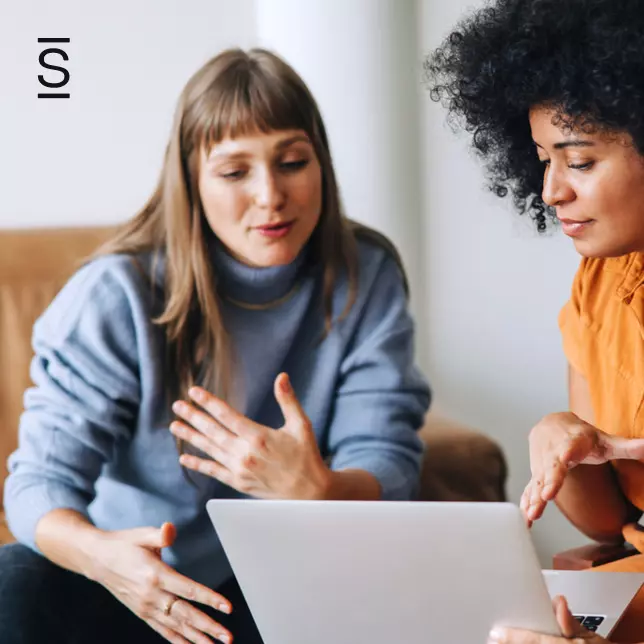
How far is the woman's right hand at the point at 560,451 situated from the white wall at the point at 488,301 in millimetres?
1075

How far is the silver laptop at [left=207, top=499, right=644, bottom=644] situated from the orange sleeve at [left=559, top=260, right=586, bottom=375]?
0.45 m

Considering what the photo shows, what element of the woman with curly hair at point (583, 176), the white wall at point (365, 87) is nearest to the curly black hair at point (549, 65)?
the woman with curly hair at point (583, 176)

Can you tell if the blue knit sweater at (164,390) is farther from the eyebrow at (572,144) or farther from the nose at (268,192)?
the eyebrow at (572,144)

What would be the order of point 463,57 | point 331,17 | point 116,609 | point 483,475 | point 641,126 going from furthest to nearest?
point 331,17 → point 483,475 → point 116,609 → point 463,57 → point 641,126

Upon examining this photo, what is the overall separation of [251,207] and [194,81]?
0.19 metres

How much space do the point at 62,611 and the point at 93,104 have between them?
3.67 feet

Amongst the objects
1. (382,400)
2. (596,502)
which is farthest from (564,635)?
(382,400)

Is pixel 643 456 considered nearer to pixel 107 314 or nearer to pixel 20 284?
pixel 107 314

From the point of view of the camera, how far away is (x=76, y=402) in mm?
1391

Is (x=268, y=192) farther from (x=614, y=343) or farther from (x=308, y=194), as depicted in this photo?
(x=614, y=343)

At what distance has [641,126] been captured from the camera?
1024mm

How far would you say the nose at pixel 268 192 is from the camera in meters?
1.43

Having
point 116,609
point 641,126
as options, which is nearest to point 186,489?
point 116,609

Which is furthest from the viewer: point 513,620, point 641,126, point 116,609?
point 116,609
